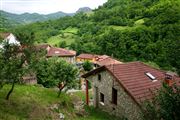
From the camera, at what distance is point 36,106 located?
75.6 ft

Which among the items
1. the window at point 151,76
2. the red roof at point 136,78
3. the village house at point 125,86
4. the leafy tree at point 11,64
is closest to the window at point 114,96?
the village house at point 125,86

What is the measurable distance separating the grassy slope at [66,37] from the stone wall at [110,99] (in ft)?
348

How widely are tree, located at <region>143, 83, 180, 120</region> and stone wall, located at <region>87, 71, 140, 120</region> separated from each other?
10.8 metres

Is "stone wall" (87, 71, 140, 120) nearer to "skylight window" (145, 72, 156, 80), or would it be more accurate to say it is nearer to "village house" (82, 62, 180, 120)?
"village house" (82, 62, 180, 120)

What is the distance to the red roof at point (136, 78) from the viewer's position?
24013 millimetres

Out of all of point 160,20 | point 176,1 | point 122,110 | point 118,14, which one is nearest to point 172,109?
point 122,110

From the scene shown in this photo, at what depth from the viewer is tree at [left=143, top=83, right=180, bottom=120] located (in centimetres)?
1169

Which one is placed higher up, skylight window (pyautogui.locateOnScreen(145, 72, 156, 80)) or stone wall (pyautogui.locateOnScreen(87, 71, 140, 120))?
skylight window (pyautogui.locateOnScreen(145, 72, 156, 80))

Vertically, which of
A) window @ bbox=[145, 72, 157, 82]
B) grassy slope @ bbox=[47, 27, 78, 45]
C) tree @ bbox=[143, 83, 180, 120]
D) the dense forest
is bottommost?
grassy slope @ bbox=[47, 27, 78, 45]

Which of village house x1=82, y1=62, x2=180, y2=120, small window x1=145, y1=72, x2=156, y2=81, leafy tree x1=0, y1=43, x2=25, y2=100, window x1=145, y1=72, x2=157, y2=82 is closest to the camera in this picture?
leafy tree x1=0, y1=43, x2=25, y2=100

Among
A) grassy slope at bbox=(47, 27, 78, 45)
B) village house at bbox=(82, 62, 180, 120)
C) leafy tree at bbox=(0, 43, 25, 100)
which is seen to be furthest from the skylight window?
grassy slope at bbox=(47, 27, 78, 45)

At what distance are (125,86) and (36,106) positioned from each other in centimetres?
790

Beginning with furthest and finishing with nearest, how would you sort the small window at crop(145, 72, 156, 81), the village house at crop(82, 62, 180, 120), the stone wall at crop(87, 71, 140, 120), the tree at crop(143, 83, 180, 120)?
the small window at crop(145, 72, 156, 81) → the stone wall at crop(87, 71, 140, 120) → the village house at crop(82, 62, 180, 120) → the tree at crop(143, 83, 180, 120)

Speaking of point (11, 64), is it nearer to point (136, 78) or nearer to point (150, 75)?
point (136, 78)
